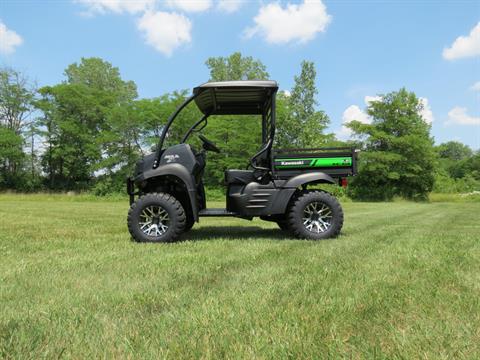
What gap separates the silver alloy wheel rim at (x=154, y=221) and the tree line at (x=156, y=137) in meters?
25.4

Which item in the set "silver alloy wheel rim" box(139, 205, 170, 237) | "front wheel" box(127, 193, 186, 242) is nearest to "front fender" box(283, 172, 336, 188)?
"front wheel" box(127, 193, 186, 242)

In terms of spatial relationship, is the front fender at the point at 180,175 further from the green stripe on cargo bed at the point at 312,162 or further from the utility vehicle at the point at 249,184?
the green stripe on cargo bed at the point at 312,162

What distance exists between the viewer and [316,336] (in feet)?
6.19

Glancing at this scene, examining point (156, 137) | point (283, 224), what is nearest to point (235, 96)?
point (283, 224)

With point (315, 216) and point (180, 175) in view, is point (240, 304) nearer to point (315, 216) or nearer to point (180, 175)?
point (180, 175)

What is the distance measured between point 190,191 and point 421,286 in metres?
3.37

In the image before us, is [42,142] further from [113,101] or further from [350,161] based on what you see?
[350,161]

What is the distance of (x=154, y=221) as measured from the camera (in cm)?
540

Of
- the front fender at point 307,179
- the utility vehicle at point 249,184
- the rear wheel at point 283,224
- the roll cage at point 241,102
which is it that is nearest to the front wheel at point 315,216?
the utility vehicle at point 249,184

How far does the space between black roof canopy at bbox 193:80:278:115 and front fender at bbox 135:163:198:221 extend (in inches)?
45.6

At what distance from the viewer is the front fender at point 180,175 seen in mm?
5348

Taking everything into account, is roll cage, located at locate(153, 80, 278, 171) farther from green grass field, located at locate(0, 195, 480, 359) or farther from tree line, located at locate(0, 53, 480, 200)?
tree line, located at locate(0, 53, 480, 200)

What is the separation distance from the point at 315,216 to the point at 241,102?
91.3 inches

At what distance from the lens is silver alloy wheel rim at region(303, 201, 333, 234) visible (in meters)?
5.69
